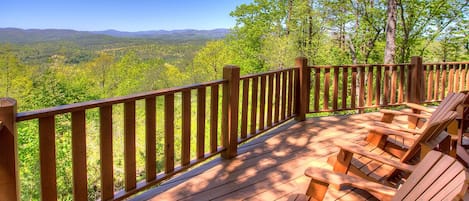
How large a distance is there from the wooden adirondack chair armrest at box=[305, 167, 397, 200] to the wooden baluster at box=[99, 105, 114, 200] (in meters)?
1.34

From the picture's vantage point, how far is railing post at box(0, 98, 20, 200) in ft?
5.85

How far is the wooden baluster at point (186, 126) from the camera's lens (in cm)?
301

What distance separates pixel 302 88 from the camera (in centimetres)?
512

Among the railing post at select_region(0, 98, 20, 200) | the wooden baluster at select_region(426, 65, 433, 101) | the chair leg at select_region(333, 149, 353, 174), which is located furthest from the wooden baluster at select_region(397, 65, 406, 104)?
the railing post at select_region(0, 98, 20, 200)

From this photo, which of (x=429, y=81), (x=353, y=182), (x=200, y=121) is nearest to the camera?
(x=353, y=182)

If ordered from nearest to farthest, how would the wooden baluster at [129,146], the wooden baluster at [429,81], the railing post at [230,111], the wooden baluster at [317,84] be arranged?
1. the wooden baluster at [129,146]
2. the railing post at [230,111]
3. the wooden baluster at [317,84]
4. the wooden baluster at [429,81]

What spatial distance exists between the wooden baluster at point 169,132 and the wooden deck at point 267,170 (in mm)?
210

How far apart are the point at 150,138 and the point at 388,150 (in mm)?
2326

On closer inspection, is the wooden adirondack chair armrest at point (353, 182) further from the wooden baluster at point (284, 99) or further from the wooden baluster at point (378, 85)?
the wooden baluster at point (378, 85)

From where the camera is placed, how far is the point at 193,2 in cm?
5338

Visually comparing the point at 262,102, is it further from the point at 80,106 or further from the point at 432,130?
the point at 80,106

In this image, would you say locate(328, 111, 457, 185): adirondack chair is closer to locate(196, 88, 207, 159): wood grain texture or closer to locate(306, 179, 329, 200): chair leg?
locate(306, 179, 329, 200): chair leg

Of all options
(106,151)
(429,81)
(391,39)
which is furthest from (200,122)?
(391,39)

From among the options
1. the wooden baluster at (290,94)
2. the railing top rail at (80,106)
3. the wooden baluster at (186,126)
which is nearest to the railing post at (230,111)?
the wooden baluster at (186,126)
